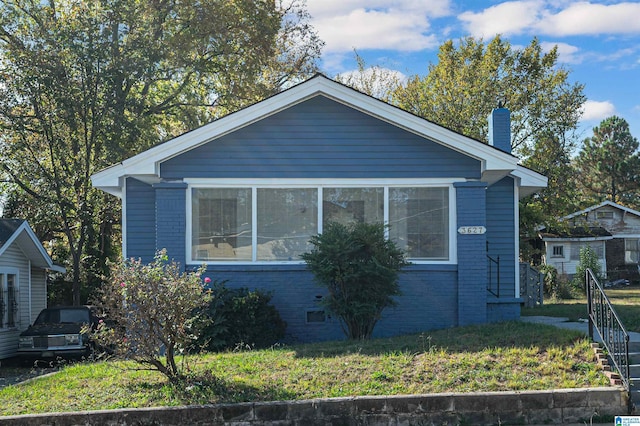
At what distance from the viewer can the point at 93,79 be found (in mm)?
22812

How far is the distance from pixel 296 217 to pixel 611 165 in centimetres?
4550

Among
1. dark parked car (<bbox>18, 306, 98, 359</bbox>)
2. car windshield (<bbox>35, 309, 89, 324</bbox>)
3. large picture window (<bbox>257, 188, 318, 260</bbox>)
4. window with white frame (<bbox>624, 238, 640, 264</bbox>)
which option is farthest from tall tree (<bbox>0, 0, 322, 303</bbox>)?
window with white frame (<bbox>624, 238, 640, 264</bbox>)

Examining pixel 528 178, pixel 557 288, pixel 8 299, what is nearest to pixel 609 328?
pixel 528 178

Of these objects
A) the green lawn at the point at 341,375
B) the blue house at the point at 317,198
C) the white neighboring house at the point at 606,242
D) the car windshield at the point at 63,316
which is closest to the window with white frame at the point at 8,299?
the car windshield at the point at 63,316

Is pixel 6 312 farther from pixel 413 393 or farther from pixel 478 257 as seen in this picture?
pixel 413 393

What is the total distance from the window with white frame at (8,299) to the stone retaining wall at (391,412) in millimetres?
11686

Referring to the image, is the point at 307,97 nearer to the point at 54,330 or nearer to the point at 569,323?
the point at 569,323

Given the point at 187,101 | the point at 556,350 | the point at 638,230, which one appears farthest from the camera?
the point at 638,230

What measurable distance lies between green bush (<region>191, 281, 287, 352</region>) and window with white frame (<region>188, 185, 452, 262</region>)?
1068mm

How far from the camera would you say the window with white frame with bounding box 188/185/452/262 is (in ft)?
45.7

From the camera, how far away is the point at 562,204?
1153 inches

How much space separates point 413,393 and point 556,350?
251 cm

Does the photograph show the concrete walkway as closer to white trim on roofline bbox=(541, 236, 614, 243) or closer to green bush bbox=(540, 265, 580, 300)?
green bush bbox=(540, 265, 580, 300)

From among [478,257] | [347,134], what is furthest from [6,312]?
[478,257]
